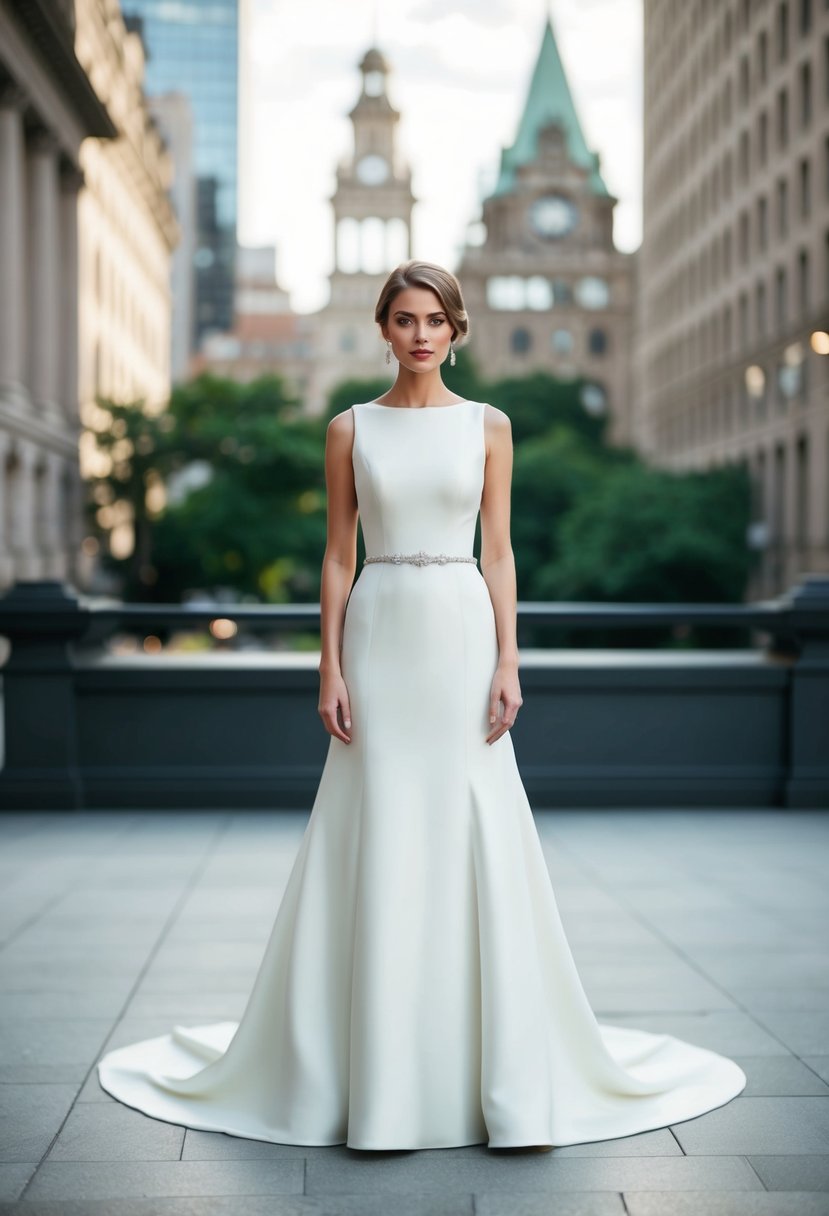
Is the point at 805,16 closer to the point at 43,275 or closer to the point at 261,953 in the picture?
the point at 43,275

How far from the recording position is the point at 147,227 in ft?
281

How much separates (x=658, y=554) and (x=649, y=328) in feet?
118

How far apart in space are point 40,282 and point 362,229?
8769 centimetres

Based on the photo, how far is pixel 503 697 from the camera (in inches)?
168

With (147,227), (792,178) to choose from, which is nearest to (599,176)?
(147,227)

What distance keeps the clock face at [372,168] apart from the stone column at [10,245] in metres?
93.4

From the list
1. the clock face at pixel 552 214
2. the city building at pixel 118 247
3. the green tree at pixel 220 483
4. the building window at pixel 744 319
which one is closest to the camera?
the green tree at pixel 220 483

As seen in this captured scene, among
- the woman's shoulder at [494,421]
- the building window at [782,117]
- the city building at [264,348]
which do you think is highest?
the city building at [264,348]

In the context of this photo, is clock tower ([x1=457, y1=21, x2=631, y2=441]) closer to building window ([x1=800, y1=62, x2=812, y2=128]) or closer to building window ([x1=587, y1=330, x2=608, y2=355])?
building window ([x1=587, y1=330, x2=608, y2=355])

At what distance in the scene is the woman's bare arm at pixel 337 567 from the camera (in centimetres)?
428

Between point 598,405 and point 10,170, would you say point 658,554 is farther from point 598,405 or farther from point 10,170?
point 598,405

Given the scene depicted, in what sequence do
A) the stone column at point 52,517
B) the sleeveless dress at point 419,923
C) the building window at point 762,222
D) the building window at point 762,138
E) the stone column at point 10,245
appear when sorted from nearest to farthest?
the sleeveless dress at point 419,923
the stone column at point 10,245
the stone column at point 52,517
the building window at point 762,222
the building window at point 762,138

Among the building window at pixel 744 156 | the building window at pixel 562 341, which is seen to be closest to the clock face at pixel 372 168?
the building window at pixel 562 341

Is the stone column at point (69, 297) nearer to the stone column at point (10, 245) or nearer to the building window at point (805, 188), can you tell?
the stone column at point (10, 245)
